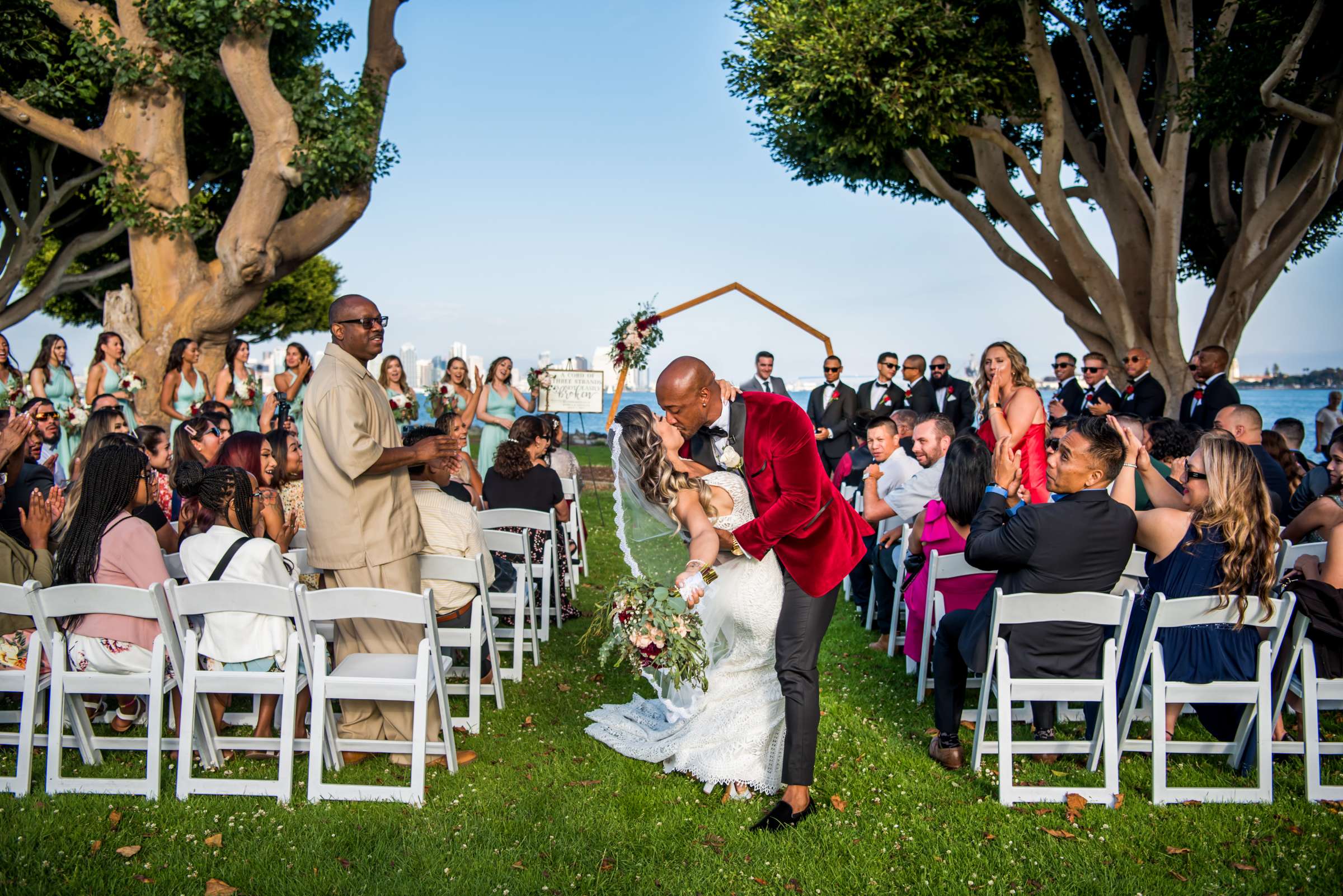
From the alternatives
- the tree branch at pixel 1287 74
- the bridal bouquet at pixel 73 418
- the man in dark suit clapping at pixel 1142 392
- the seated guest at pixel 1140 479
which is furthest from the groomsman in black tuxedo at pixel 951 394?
the bridal bouquet at pixel 73 418

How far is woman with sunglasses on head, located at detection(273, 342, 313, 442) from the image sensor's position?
35.8ft

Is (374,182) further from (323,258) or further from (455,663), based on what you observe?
(323,258)

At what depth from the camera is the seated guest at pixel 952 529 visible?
5441 mm

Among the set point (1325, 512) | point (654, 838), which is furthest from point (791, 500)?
point (1325, 512)

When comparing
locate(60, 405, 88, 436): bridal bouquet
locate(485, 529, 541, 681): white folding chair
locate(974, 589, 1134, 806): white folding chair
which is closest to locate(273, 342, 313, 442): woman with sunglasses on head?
locate(60, 405, 88, 436): bridal bouquet

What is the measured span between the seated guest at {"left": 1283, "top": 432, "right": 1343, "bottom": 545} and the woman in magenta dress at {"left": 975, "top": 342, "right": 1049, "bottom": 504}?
1566mm

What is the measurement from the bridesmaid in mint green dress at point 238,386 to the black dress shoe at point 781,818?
8185 mm

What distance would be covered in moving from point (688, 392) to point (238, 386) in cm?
836

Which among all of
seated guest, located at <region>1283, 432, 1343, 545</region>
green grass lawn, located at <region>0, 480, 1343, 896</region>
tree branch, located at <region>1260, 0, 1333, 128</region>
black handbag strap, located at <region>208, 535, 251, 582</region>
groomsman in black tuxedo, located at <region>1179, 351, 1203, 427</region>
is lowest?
green grass lawn, located at <region>0, 480, 1343, 896</region>

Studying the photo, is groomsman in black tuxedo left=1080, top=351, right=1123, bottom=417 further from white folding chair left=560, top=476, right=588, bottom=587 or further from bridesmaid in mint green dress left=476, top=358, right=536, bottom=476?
bridesmaid in mint green dress left=476, top=358, right=536, bottom=476

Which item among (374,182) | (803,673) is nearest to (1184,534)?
(803,673)

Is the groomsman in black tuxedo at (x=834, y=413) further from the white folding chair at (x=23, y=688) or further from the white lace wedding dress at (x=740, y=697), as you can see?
the white folding chair at (x=23, y=688)

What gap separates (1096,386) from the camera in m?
10.9

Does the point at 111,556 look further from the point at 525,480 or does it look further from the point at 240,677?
the point at 525,480
